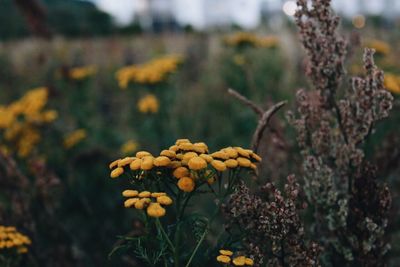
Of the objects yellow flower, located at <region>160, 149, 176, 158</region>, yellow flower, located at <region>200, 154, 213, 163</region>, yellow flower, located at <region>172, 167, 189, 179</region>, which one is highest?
yellow flower, located at <region>200, 154, 213, 163</region>

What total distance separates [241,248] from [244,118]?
130 inches

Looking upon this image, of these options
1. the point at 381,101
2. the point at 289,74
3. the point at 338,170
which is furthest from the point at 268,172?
the point at 289,74

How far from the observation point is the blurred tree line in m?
25.5

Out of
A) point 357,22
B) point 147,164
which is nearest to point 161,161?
point 147,164

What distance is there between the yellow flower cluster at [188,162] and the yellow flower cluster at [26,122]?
106 inches

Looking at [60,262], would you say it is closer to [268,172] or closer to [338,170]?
[268,172]

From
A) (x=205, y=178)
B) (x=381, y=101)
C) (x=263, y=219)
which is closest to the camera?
(x=205, y=178)

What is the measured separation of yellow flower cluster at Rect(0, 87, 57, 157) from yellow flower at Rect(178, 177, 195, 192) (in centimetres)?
287

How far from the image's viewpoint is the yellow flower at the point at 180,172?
168 centimetres

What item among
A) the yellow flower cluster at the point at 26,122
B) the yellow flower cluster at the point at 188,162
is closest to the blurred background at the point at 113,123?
the yellow flower cluster at the point at 26,122

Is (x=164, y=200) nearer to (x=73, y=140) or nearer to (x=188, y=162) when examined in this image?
(x=188, y=162)

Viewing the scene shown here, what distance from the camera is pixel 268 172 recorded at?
302 centimetres

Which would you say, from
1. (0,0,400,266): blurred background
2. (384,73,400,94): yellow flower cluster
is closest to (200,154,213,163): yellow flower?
(0,0,400,266): blurred background

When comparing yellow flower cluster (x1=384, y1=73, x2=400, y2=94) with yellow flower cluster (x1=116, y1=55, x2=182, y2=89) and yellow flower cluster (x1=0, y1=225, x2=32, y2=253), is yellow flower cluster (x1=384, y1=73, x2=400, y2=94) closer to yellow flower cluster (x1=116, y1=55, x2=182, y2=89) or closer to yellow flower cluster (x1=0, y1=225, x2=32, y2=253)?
yellow flower cluster (x1=116, y1=55, x2=182, y2=89)
